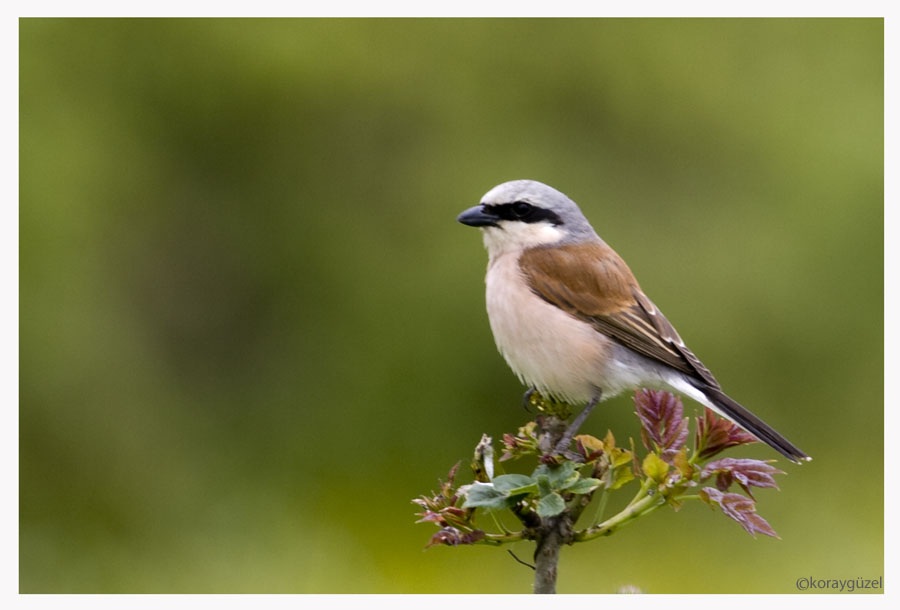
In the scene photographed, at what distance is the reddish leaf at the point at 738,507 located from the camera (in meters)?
1.65

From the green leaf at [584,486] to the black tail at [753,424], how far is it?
29.8 inches

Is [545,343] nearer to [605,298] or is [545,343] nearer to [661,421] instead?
→ [605,298]

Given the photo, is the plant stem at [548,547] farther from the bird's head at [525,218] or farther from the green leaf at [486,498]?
the bird's head at [525,218]

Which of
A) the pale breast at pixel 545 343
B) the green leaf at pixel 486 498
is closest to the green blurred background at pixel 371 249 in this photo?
the pale breast at pixel 545 343

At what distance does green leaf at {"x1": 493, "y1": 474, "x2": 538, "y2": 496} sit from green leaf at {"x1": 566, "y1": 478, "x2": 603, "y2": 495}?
0.20 ft

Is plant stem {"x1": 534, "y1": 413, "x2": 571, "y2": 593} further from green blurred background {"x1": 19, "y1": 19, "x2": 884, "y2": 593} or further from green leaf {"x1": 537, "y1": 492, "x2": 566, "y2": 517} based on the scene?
green blurred background {"x1": 19, "y1": 19, "x2": 884, "y2": 593}

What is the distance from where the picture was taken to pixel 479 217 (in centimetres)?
321

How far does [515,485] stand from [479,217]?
1.63 metres

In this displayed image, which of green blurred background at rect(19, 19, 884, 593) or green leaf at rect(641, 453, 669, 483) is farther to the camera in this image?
green blurred background at rect(19, 19, 884, 593)

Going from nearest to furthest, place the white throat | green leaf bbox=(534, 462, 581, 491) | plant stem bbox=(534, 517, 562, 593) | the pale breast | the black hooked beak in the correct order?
plant stem bbox=(534, 517, 562, 593) < green leaf bbox=(534, 462, 581, 491) < the pale breast < the black hooked beak < the white throat

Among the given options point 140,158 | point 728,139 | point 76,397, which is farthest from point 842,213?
point 76,397

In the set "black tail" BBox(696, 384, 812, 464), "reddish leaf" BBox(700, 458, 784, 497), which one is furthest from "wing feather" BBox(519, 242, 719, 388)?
"reddish leaf" BBox(700, 458, 784, 497)

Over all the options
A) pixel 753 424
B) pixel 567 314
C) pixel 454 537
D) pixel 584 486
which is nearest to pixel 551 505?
pixel 584 486

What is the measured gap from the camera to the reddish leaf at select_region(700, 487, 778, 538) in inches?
64.8
